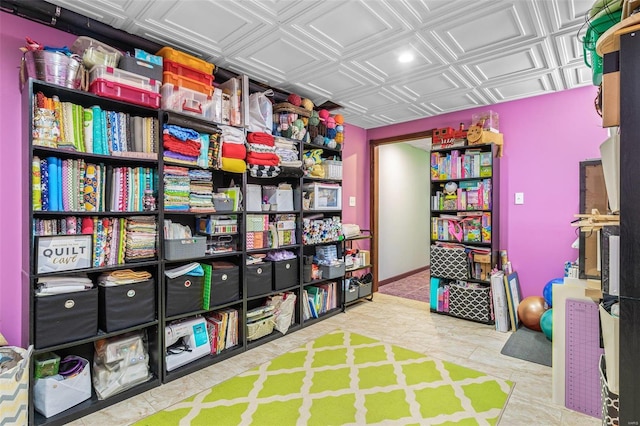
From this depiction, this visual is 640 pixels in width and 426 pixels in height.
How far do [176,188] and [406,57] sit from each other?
2.16 metres

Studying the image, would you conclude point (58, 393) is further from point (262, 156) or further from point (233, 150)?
point (262, 156)

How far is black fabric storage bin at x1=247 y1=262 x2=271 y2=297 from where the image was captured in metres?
3.02

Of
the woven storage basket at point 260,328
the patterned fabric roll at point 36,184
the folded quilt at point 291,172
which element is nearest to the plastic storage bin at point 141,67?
the patterned fabric roll at point 36,184

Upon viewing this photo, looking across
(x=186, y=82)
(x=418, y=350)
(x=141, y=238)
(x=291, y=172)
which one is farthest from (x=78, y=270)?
(x=418, y=350)

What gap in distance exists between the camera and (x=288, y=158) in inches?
131

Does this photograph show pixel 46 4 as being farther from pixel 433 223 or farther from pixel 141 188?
pixel 433 223

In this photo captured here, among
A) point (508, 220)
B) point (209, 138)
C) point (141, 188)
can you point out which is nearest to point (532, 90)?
point (508, 220)

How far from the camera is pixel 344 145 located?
4707 millimetres

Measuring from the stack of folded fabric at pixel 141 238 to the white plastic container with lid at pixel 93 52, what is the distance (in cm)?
106

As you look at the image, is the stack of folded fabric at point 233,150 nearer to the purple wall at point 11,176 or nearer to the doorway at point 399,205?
the purple wall at point 11,176

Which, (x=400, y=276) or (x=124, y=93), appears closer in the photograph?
(x=124, y=93)

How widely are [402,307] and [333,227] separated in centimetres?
145

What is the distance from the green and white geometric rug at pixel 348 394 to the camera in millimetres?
2008

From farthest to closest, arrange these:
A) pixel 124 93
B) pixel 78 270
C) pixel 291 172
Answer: pixel 291 172, pixel 124 93, pixel 78 270
